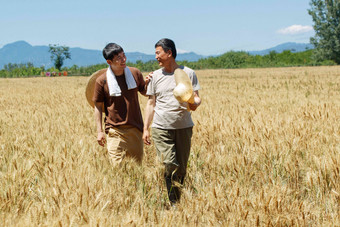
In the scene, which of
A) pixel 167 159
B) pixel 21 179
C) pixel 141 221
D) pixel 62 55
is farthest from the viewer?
pixel 62 55

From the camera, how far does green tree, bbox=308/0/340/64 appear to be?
4838 centimetres

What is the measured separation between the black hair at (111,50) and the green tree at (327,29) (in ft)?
165

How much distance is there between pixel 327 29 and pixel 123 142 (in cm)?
5137

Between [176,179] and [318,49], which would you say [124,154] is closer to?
[176,179]

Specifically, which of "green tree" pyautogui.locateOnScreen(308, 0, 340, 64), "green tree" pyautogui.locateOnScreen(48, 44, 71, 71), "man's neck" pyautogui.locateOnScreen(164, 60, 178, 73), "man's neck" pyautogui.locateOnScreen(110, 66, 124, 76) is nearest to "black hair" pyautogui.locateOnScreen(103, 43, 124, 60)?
"man's neck" pyautogui.locateOnScreen(110, 66, 124, 76)

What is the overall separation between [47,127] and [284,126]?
10.9ft

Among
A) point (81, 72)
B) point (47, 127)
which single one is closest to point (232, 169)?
point (47, 127)

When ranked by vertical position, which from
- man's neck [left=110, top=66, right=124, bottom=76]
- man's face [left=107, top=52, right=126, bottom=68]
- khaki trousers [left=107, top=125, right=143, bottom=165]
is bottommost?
khaki trousers [left=107, top=125, right=143, bottom=165]

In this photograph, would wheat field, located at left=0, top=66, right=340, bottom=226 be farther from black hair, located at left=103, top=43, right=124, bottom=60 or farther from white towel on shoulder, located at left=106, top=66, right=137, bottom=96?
black hair, located at left=103, top=43, right=124, bottom=60

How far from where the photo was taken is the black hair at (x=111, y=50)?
3.21m

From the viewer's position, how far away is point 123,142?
3375 mm

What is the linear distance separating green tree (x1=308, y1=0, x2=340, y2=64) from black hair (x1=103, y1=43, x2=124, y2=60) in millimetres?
50288

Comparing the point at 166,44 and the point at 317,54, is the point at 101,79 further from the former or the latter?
the point at 317,54

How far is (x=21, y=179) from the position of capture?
103 inches
